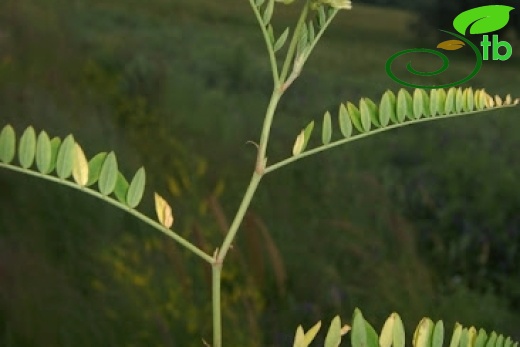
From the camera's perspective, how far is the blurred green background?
115 centimetres

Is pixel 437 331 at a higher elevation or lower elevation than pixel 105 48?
lower

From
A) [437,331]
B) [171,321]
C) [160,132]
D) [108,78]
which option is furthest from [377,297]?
[437,331]

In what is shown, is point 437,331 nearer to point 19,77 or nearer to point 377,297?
point 377,297

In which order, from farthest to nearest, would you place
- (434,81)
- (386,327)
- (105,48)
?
1. (105,48)
2. (434,81)
3. (386,327)

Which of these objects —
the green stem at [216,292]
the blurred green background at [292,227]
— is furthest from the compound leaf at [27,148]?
the blurred green background at [292,227]

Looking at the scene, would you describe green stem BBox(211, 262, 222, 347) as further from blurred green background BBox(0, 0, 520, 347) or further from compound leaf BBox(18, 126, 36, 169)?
blurred green background BBox(0, 0, 520, 347)

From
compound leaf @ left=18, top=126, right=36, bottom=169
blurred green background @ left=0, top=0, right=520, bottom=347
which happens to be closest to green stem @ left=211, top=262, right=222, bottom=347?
compound leaf @ left=18, top=126, right=36, bottom=169

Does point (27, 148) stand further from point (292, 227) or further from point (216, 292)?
point (292, 227)

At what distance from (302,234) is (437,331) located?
73cm

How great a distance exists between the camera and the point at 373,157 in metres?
1.17

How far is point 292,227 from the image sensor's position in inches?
46.1

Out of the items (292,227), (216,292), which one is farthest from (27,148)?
(292,227)

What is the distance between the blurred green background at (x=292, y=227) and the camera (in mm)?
1151

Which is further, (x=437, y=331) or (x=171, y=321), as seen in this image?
(x=171, y=321)
